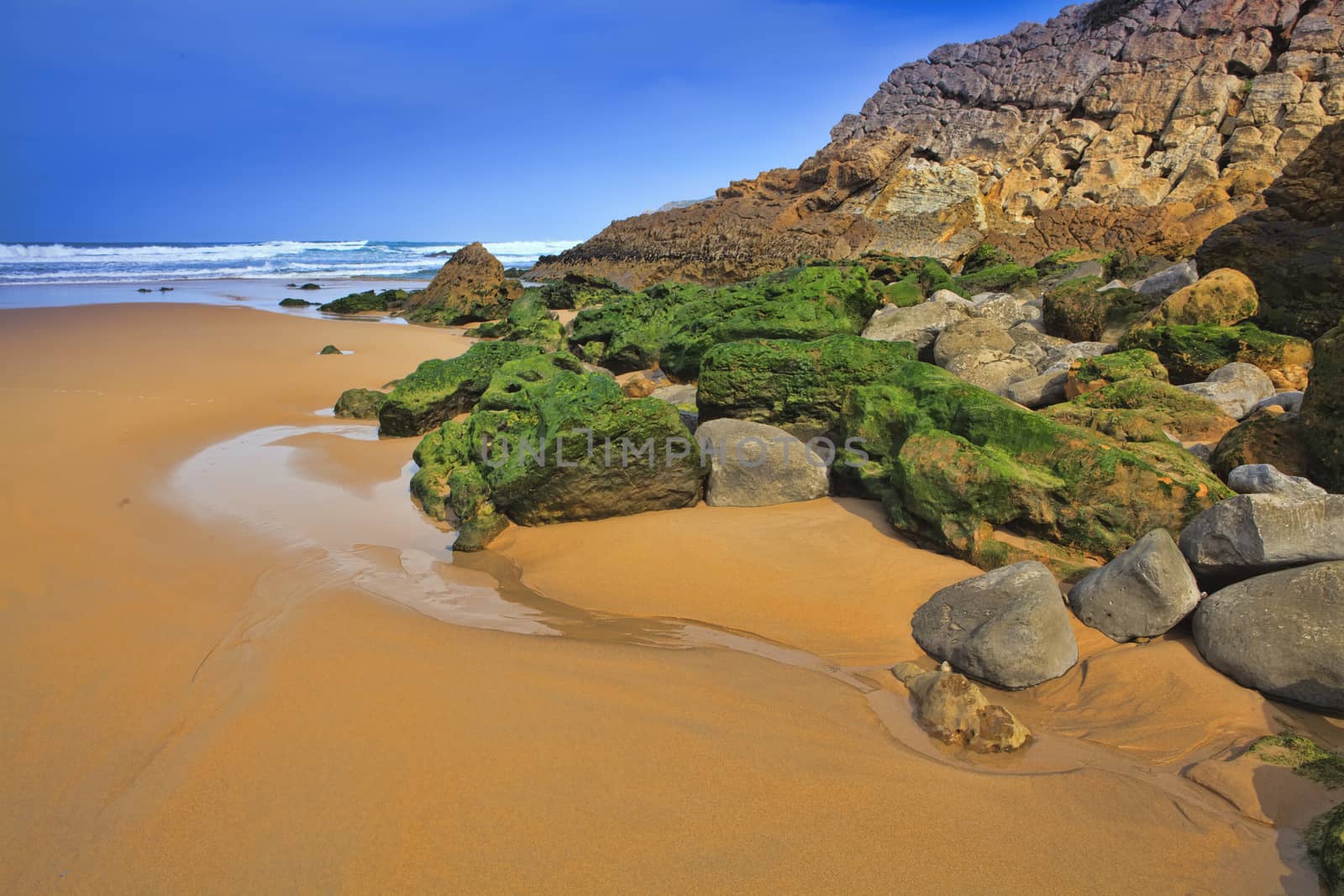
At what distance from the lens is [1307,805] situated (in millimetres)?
2213

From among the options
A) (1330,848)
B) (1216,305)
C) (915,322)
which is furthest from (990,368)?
(1330,848)

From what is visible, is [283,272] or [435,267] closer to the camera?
[283,272]

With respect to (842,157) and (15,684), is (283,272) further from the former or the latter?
(15,684)

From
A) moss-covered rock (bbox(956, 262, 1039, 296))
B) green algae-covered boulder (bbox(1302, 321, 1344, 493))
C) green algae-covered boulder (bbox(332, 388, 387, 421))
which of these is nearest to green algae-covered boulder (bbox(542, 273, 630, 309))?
moss-covered rock (bbox(956, 262, 1039, 296))

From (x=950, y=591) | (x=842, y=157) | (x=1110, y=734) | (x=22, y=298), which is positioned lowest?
(x=1110, y=734)

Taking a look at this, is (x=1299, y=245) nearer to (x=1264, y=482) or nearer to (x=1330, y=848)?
(x=1264, y=482)

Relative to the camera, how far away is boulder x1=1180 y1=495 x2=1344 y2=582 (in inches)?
121

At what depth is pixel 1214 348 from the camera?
678 centimetres

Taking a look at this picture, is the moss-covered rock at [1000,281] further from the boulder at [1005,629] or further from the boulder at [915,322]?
the boulder at [1005,629]

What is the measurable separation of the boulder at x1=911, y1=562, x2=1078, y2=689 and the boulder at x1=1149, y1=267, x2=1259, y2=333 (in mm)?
6068

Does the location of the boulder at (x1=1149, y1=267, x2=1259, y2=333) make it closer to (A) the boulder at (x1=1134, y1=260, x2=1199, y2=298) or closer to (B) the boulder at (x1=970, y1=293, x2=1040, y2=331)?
(A) the boulder at (x1=1134, y1=260, x2=1199, y2=298)

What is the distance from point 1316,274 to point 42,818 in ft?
34.4

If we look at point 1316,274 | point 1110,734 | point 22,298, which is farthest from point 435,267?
point 1110,734

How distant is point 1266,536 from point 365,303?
2078cm
